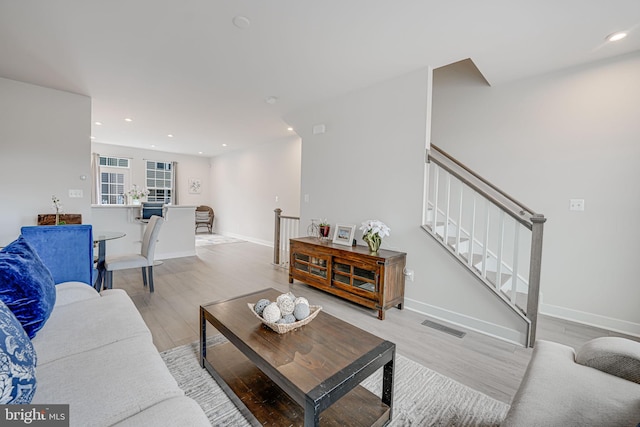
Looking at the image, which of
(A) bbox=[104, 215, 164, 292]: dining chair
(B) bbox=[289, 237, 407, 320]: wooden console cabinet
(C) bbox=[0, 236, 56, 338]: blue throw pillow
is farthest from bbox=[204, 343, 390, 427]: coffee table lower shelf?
(A) bbox=[104, 215, 164, 292]: dining chair

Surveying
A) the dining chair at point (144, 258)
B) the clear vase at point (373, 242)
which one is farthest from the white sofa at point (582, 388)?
the dining chair at point (144, 258)

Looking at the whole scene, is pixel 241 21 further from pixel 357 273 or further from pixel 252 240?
pixel 252 240

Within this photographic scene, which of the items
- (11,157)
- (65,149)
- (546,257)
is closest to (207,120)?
(65,149)

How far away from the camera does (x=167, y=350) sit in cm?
205

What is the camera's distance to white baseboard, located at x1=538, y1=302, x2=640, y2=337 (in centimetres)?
249

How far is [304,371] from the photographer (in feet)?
3.85

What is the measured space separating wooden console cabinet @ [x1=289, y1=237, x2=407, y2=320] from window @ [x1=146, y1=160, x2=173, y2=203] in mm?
6813

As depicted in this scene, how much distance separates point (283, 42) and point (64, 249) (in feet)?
8.60

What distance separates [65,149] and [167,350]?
11.5ft

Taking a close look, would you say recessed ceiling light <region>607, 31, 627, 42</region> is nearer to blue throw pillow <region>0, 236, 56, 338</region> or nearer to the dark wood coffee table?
the dark wood coffee table

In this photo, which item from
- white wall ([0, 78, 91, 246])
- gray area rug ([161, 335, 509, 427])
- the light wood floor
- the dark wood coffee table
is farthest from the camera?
white wall ([0, 78, 91, 246])

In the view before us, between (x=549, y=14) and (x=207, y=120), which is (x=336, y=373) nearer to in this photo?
(x=549, y=14)

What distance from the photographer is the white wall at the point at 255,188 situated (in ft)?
20.3

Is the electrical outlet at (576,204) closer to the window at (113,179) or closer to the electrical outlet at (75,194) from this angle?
the electrical outlet at (75,194)
